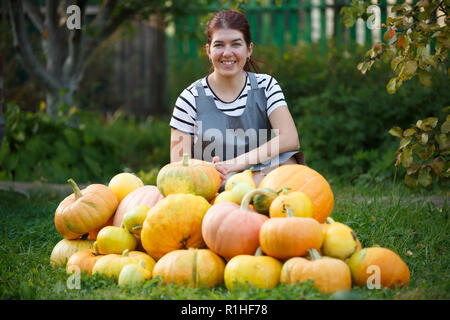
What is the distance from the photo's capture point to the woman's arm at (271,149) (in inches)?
119

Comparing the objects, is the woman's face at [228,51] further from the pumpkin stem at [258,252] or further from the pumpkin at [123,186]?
A: the pumpkin stem at [258,252]

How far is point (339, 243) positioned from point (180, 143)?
140 centimetres

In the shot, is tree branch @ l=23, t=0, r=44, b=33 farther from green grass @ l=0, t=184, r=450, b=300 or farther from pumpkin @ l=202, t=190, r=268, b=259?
pumpkin @ l=202, t=190, r=268, b=259

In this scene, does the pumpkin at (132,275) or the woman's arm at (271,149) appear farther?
the woman's arm at (271,149)

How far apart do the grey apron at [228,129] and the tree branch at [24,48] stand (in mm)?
3108

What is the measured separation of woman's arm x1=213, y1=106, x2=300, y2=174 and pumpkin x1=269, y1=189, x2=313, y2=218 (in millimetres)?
680

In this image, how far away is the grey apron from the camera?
10.8ft

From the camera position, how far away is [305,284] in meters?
2.02

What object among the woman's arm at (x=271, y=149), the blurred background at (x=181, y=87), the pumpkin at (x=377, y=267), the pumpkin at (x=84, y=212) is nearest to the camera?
the pumpkin at (x=377, y=267)

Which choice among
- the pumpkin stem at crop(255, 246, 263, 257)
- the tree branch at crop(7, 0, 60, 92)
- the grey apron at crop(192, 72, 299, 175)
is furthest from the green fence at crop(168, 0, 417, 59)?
the pumpkin stem at crop(255, 246, 263, 257)

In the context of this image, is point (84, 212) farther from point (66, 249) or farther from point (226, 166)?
point (226, 166)

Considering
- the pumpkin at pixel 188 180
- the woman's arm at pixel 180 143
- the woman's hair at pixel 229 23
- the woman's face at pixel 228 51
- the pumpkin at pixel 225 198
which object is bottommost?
the pumpkin at pixel 225 198

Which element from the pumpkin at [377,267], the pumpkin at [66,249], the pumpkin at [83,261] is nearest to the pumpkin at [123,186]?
the pumpkin at [66,249]
